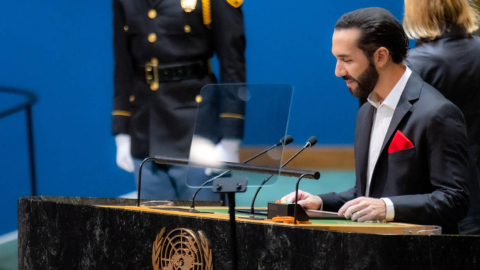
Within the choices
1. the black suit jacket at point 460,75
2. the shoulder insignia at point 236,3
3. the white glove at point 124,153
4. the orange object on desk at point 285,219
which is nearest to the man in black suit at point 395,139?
the orange object on desk at point 285,219

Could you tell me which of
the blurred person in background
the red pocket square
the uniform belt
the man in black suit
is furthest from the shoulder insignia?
the red pocket square

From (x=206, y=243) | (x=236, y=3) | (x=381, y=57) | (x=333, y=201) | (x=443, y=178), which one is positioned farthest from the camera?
(x=236, y=3)

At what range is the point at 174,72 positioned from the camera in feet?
12.1

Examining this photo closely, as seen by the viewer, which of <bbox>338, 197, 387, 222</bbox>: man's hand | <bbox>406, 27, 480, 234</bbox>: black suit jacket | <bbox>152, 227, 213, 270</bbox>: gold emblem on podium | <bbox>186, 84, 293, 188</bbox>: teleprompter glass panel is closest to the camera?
<bbox>152, 227, 213, 270</bbox>: gold emblem on podium

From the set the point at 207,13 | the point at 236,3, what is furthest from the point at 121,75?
the point at 236,3

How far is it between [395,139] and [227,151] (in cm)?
55

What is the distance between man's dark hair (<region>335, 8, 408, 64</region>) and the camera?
241 cm

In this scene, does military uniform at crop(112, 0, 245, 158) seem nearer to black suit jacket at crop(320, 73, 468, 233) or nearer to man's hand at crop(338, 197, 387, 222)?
black suit jacket at crop(320, 73, 468, 233)

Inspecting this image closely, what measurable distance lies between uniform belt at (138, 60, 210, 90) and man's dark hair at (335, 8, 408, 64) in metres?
1.33

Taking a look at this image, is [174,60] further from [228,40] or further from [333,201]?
[333,201]

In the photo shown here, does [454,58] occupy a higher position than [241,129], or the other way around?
[454,58]

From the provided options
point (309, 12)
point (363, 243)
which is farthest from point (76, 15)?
point (363, 243)

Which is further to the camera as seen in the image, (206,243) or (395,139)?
(395,139)

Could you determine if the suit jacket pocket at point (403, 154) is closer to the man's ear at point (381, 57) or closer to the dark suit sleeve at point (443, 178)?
the dark suit sleeve at point (443, 178)
